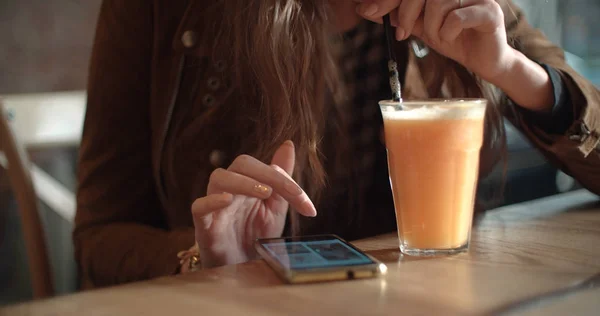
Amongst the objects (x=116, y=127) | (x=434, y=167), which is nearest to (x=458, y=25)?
(x=434, y=167)

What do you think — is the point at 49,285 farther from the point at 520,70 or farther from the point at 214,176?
the point at 520,70

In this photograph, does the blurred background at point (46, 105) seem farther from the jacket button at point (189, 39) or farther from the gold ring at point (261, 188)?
the gold ring at point (261, 188)

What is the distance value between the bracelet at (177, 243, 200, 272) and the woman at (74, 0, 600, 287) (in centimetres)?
3

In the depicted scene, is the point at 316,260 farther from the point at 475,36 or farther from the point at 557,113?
the point at 557,113

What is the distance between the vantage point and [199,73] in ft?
3.35

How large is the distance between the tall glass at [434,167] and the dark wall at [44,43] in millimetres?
1575

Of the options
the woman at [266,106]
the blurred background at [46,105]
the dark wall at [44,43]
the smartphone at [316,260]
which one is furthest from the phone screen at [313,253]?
the dark wall at [44,43]

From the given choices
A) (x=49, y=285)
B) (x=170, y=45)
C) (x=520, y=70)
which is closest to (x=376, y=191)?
(x=520, y=70)

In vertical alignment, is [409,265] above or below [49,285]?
above

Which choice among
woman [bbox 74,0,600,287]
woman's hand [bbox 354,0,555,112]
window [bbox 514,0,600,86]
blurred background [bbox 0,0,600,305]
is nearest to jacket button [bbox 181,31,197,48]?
woman [bbox 74,0,600,287]

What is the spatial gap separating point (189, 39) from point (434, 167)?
545mm

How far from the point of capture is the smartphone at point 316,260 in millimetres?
522

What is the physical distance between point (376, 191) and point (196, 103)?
35 cm

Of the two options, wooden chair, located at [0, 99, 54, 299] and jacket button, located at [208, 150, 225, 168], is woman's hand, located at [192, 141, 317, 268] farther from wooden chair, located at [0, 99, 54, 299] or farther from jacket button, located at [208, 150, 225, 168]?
wooden chair, located at [0, 99, 54, 299]
